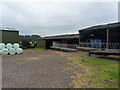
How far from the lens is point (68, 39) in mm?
21625

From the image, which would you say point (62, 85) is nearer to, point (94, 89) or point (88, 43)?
point (94, 89)

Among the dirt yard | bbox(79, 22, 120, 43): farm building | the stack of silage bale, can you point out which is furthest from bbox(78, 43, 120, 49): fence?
the stack of silage bale

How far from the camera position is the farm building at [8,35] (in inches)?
743

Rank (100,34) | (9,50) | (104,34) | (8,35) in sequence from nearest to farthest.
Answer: (104,34) < (9,50) < (100,34) < (8,35)

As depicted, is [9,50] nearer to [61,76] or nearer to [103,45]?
[61,76]

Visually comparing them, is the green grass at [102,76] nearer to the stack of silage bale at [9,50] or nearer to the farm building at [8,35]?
the stack of silage bale at [9,50]

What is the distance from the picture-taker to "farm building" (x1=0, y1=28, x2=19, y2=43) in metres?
18.9

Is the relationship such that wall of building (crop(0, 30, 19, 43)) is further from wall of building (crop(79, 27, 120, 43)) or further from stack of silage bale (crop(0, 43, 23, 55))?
wall of building (crop(79, 27, 120, 43))

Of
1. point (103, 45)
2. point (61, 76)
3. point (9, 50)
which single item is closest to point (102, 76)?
point (61, 76)

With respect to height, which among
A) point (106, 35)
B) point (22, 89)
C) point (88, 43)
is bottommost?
point (22, 89)

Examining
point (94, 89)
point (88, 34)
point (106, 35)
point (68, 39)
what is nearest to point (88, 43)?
point (88, 34)

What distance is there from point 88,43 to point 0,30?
58.8 ft

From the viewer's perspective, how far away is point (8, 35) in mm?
19484

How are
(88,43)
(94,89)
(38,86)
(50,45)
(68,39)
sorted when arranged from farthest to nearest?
(50,45) → (68,39) → (88,43) → (38,86) → (94,89)
